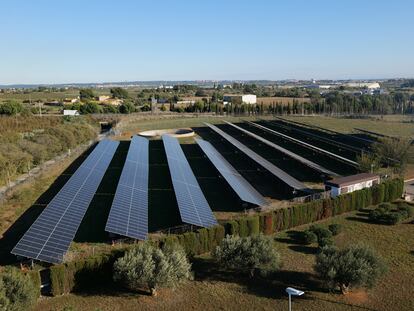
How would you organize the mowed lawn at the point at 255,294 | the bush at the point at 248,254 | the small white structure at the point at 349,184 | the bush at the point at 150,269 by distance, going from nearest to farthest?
1. the mowed lawn at the point at 255,294
2. the bush at the point at 150,269
3. the bush at the point at 248,254
4. the small white structure at the point at 349,184

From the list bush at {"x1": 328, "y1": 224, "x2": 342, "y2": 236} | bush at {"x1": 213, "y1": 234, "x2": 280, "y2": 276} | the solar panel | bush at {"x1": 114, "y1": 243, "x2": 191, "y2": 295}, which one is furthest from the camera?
the solar panel

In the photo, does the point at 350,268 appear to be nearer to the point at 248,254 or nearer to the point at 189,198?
the point at 248,254

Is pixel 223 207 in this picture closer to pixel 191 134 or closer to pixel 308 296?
pixel 308 296

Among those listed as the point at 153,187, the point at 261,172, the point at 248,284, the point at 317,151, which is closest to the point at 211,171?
the point at 261,172

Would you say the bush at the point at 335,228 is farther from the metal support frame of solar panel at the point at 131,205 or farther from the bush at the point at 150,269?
the metal support frame of solar panel at the point at 131,205

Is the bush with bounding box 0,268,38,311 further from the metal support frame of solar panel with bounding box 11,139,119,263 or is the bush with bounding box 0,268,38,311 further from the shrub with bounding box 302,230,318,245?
the shrub with bounding box 302,230,318,245

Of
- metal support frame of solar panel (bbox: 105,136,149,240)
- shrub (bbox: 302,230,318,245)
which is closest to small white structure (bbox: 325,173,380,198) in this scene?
shrub (bbox: 302,230,318,245)

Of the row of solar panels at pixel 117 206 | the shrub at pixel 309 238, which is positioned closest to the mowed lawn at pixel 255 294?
the shrub at pixel 309 238
